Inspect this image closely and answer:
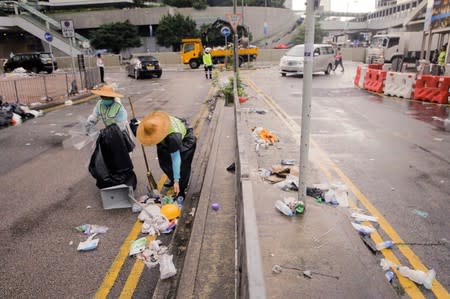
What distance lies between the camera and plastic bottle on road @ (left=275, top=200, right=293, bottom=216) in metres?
4.00

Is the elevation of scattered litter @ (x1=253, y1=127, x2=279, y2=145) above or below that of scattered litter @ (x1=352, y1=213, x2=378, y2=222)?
above

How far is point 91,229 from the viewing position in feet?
14.8

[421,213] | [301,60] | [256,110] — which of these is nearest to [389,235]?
[421,213]

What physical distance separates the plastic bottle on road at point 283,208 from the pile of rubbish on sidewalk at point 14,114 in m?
9.89

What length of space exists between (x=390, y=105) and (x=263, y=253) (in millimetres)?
11220

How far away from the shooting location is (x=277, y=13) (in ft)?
203

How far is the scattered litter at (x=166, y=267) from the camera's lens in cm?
343

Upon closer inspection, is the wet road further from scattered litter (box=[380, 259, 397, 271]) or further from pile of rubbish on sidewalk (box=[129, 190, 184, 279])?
scattered litter (box=[380, 259, 397, 271])

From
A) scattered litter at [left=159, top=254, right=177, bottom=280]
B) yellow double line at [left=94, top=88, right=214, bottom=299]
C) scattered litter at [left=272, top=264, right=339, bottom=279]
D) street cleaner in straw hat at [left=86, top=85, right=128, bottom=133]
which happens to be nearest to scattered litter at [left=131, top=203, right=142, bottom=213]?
yellow double line at [left=94, top=88, right=214, bottom=299]

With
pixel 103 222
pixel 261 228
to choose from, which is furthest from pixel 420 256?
pixel 103 222

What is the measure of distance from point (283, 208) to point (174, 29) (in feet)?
159

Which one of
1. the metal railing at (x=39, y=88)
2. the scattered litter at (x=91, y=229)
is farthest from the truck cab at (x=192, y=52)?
the scattered litter at (x=91, y=229)

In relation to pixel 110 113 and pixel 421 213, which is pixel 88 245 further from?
pixel 421 213

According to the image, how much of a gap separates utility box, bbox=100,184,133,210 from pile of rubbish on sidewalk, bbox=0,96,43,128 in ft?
25.4
